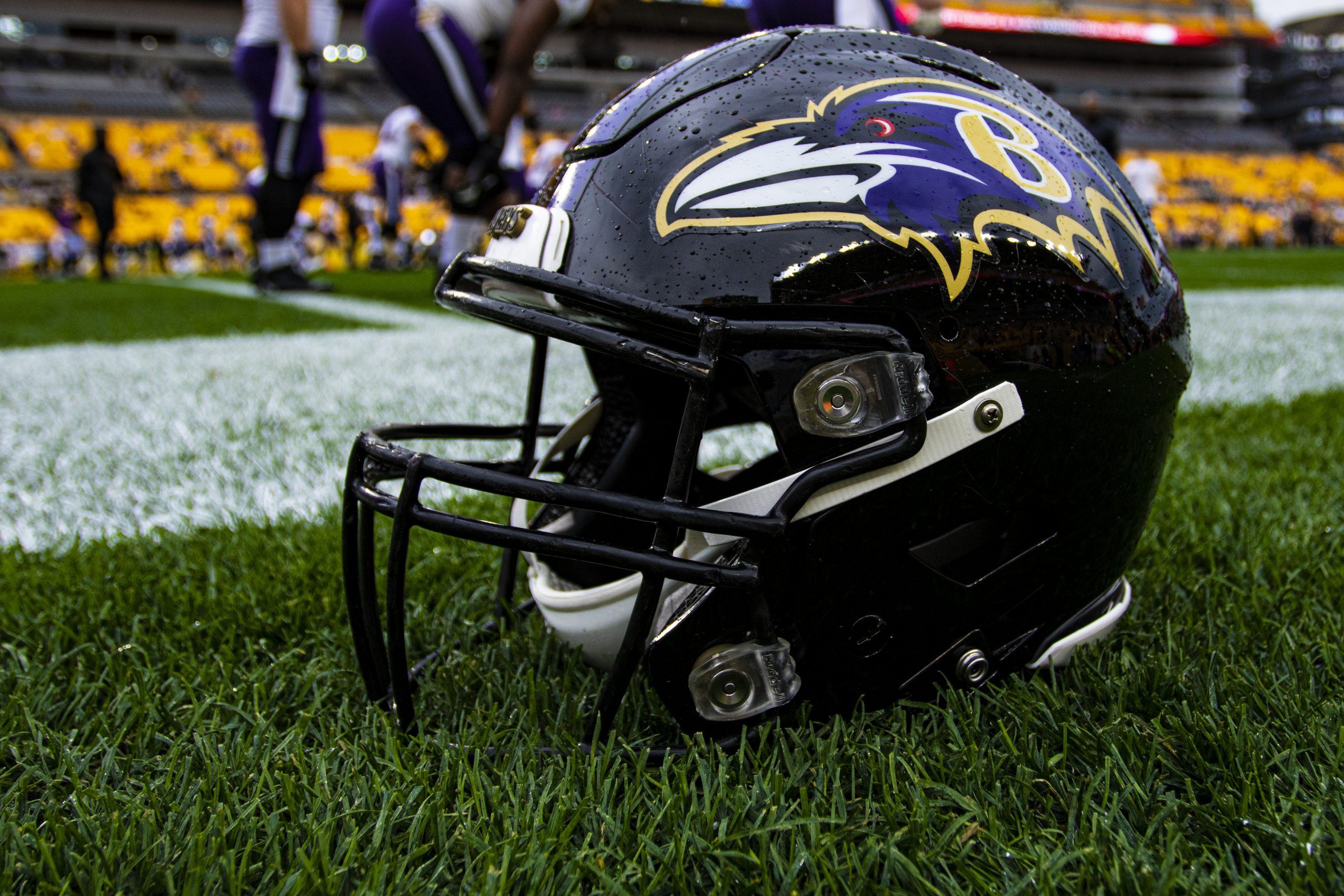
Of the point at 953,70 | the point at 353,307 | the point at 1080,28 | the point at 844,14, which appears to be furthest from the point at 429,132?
the point at 1080,28

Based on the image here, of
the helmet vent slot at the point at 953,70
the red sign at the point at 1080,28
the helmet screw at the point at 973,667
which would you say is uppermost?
the red sign at the point at 1080,28

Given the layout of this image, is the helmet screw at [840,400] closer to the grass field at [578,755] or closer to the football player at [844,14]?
the grass field at [578,755]

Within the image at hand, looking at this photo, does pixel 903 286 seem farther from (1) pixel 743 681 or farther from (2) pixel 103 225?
(2) pixel 103 225

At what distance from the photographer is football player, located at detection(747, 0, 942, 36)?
2891 mm

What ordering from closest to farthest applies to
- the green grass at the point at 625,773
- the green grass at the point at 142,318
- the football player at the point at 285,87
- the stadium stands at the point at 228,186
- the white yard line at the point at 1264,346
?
1. the green grass at the point at 625,773
2. the white yard line at the point at 1264,346
3. the green grass at the point at 142,318
4. the football player at the point at 285,87
5. the stadium stands at the point at 228,186

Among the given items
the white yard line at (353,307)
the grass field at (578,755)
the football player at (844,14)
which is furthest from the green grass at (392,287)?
the grass field at (578,755)

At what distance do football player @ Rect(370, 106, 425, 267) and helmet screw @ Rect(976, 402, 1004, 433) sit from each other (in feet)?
35.1

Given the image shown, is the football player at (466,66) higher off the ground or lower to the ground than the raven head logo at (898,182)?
higher

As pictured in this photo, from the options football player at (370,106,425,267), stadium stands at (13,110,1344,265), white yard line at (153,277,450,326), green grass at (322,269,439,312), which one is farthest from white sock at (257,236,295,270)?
stadium stands at (13,110,1344,265)

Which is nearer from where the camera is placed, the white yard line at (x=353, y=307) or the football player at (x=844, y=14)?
the football player at (x=844, y=14)

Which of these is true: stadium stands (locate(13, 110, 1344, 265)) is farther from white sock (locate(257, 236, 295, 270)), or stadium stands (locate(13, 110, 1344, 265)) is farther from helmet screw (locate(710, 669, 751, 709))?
helmet screw (locate(710, 669, 751, 709))

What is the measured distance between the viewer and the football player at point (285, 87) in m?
4.79

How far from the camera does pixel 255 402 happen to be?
2.72 m

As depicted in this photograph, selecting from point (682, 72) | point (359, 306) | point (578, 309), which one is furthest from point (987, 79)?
point (359, 306)
